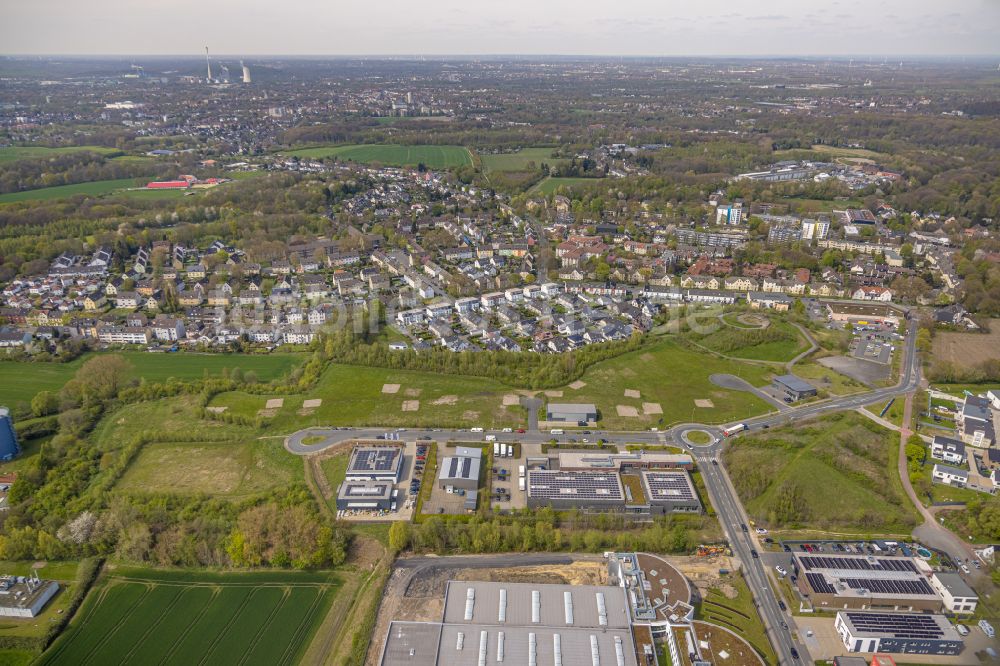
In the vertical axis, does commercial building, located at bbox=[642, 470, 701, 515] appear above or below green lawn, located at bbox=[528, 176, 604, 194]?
below

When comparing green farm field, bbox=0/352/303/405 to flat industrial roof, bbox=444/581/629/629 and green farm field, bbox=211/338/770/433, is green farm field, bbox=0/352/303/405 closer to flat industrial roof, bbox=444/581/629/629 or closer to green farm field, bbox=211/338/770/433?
green farm field, bbox=211/338/770/433

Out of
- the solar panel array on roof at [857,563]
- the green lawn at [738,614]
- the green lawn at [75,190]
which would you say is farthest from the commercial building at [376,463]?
the green lawn at [75,190]

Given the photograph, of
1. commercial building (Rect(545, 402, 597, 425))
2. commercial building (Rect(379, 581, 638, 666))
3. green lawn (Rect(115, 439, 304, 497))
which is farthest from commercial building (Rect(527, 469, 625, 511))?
green lawn (Rect(115, 439, 304, 497))

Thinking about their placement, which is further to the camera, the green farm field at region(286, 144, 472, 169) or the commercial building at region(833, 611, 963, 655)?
the green farm field at region(286, 144, 472, 169)

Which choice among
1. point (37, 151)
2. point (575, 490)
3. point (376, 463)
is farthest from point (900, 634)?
point (37, 151)

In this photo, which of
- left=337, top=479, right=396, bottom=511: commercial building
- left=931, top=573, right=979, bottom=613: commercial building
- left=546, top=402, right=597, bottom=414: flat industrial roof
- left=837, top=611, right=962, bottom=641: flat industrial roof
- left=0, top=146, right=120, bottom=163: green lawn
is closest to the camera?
left=837, top=611, right=962, bottom=641: flat industrial roof

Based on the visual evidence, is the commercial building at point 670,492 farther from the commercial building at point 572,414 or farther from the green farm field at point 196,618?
the green farm field at point 196,618

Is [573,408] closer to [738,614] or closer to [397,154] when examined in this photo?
[738,614]
